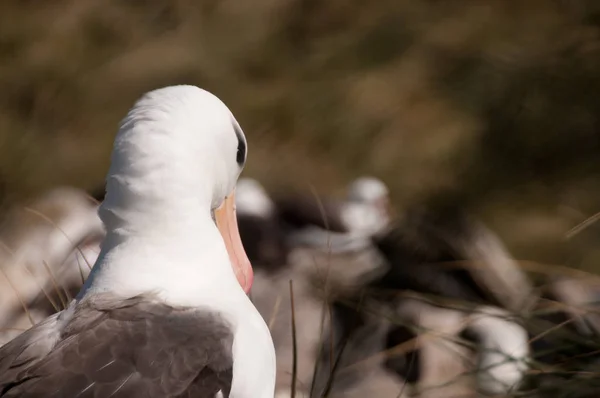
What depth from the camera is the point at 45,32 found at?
28.8ft

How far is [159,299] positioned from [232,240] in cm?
69

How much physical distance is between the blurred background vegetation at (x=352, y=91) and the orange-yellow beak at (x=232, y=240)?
10.0ft

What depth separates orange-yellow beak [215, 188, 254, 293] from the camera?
282 centimetres

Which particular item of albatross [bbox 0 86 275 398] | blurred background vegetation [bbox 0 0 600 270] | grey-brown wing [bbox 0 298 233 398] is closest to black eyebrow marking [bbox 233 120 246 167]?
albatross [bbox 0 86 275 398]

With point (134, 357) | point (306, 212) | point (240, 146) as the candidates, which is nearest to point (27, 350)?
point (134, 357)

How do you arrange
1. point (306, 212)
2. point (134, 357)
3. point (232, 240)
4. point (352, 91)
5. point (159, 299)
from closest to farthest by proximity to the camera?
point (134, 357) < point (159, 299) < point (232, 240) < point (306, 212) < point (352, 91)

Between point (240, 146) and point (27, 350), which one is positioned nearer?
point (27, 350)

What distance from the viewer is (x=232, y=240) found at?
→ 9.55ft

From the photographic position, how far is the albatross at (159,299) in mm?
2037

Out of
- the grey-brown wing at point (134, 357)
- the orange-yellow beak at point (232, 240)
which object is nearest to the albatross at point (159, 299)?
the grey-brown wing at point (134, 357)

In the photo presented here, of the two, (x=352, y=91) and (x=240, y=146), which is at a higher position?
(x=240, y=146)

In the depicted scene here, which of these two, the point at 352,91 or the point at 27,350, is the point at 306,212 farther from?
the point at 27,350

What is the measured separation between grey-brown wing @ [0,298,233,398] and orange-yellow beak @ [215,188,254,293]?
0.61 metres

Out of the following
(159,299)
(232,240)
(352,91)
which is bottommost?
(352,91)
